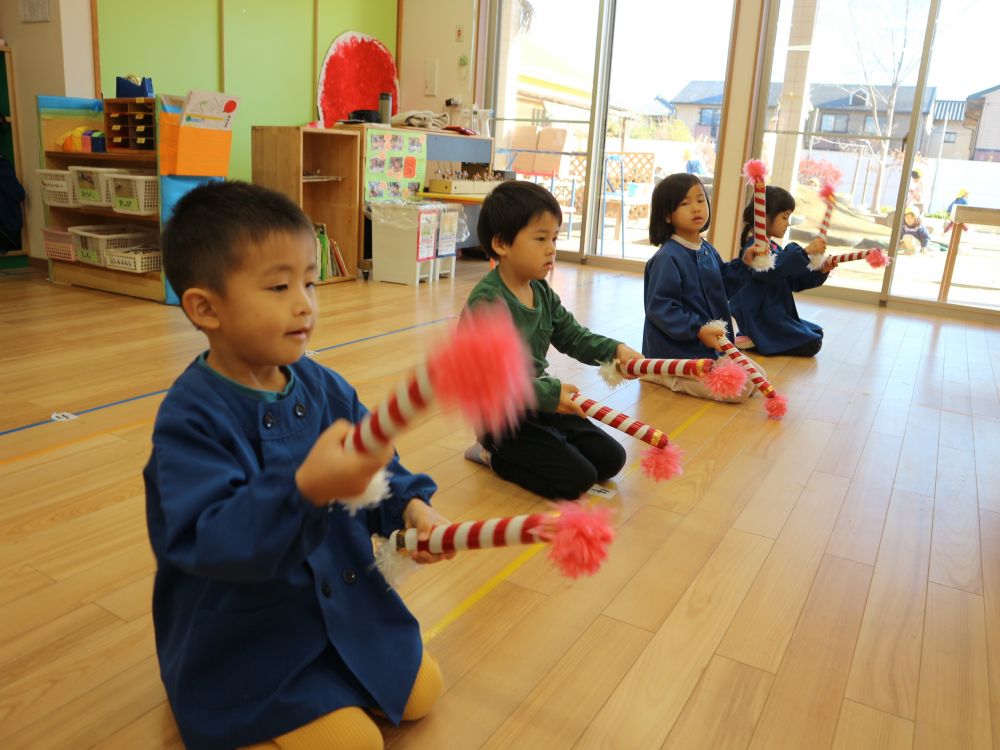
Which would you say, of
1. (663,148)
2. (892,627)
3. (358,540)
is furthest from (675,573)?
(663,148)

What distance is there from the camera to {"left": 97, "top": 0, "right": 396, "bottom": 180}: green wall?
4633mm

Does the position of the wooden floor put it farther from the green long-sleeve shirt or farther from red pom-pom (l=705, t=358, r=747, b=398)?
the green long-sleeve shirt

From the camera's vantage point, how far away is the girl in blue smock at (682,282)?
287 cm

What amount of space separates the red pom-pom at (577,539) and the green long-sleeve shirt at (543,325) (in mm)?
1034

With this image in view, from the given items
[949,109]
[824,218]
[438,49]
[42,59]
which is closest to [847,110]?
[949,109]

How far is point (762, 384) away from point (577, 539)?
6.90ft

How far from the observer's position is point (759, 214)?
121 inches

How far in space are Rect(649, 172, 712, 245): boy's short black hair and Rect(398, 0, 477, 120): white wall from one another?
4.02 metres

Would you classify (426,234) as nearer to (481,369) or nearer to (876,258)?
(876,258)

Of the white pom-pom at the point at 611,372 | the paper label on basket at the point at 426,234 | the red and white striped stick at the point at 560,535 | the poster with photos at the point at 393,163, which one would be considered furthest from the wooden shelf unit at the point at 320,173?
the red and white striped stick at the point at 560,535

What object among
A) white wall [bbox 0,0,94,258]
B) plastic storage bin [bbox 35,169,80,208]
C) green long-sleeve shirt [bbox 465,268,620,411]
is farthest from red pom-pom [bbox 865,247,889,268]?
white wall [bbox 0,0,94,258]

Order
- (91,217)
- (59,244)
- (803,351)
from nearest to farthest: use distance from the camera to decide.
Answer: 1. (803,351)
2. (59,244)
3. (91,217)

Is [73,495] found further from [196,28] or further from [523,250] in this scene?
[196,28]

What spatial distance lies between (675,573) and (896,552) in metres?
0.56
